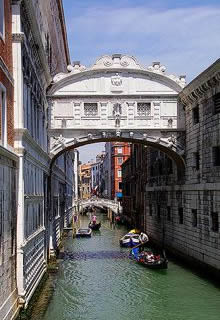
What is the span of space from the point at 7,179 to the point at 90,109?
32.4 feet

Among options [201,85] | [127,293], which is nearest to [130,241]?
[127,293]

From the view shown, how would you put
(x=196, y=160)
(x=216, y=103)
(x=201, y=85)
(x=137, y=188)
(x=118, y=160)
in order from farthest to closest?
1. (x=118, y=160)
2. (x=137, y=188)
3. (x=196, y=160)
4. (x=201, y=85)
5. (x=216, y=103)

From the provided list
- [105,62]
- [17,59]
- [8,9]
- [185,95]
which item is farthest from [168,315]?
[105,62]

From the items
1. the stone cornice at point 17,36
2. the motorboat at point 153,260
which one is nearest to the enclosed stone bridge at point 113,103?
the motorboat at point 153,260

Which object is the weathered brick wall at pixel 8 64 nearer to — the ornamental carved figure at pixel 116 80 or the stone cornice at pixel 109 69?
the stone cornice at pixel 109 69

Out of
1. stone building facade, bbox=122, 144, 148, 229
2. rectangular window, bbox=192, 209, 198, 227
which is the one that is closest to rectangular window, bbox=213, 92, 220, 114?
rectangular window, bbox=192, 209, 198, 227

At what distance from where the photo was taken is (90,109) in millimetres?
19281

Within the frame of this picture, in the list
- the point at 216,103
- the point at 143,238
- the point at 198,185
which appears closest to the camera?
the point at 216,103

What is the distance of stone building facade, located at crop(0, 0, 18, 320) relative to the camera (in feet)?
30.2

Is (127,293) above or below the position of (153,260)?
below

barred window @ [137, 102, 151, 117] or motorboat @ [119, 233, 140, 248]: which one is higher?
barred window @ [137, 102, 151, 117]

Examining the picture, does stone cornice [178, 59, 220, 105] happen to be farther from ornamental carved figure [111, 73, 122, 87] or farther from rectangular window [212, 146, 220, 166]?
ornamental carved figure [111, 73, 122, 87]

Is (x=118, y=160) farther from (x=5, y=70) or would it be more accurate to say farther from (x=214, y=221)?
(x=5, y=70)

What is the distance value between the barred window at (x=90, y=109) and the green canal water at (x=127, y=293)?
566cm
